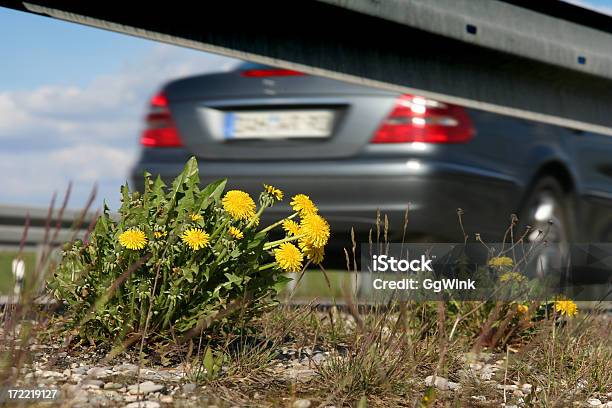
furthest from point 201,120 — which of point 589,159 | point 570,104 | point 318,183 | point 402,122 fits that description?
point 589,159

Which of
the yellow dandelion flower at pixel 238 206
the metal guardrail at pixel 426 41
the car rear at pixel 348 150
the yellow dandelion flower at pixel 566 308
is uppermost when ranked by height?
the metal guardrail at pixel 426 41

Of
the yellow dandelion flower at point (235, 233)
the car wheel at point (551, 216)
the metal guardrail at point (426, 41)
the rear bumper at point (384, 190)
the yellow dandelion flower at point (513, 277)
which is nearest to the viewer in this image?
the yellow dandelion flower at point (235, 233)

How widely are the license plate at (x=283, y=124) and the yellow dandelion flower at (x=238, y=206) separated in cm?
225

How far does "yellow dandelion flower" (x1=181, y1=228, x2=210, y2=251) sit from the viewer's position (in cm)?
319

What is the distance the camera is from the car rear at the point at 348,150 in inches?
216

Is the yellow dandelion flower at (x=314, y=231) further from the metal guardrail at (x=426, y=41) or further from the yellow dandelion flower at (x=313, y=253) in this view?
A: the metal guardrail at (x=426, y=41)

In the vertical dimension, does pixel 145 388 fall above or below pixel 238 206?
below

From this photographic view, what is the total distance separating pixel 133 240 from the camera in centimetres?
319

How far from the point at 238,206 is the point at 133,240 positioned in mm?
395

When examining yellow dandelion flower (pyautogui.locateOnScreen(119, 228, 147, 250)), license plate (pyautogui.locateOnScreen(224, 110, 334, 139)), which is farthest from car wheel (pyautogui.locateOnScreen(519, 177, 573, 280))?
yellow dandelion flower (pyautogui.locateOnScreen(119, 228, 147, 250))

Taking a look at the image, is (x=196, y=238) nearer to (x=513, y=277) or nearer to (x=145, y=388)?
(x=145, y=388)

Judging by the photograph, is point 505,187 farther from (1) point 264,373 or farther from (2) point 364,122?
(1) point 264,373

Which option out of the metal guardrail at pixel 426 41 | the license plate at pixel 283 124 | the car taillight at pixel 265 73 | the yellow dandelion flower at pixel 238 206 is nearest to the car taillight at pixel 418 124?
the license plate at pixel 283 124

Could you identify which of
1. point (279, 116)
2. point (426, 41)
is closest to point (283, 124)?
point (279, 116)
